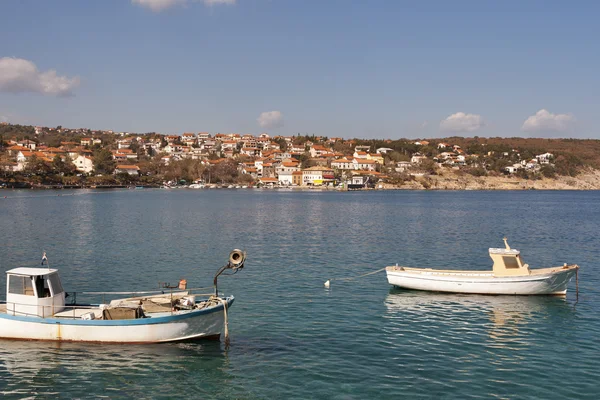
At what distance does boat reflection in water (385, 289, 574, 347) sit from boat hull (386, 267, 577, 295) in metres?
0.35

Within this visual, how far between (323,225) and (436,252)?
2532cm

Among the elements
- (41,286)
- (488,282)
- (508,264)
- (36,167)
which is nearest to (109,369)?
(41,286)

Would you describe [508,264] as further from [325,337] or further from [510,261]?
[325,337]

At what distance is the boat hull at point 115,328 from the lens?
755 inches

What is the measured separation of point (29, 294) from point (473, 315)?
65.2 ft

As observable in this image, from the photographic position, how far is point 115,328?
19.2 metres

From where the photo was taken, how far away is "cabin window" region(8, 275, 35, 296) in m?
20.0

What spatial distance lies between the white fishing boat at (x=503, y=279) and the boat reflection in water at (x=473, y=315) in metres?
0.40

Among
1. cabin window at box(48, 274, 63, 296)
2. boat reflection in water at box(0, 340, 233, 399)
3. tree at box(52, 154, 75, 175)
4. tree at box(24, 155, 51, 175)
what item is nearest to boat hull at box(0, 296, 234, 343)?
boat reflection in water at box(0, 340, 233, 399)

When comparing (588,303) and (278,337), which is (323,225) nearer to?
(588,303)

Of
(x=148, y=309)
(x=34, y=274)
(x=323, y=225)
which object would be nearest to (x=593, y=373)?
(x=148, y=309)

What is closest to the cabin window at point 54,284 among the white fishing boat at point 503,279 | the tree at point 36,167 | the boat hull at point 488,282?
the boat hull at point 488,282

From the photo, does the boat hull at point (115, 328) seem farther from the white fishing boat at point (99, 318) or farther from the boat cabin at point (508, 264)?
the boat cabin at point (508, 264)

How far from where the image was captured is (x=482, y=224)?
71.2 metres
